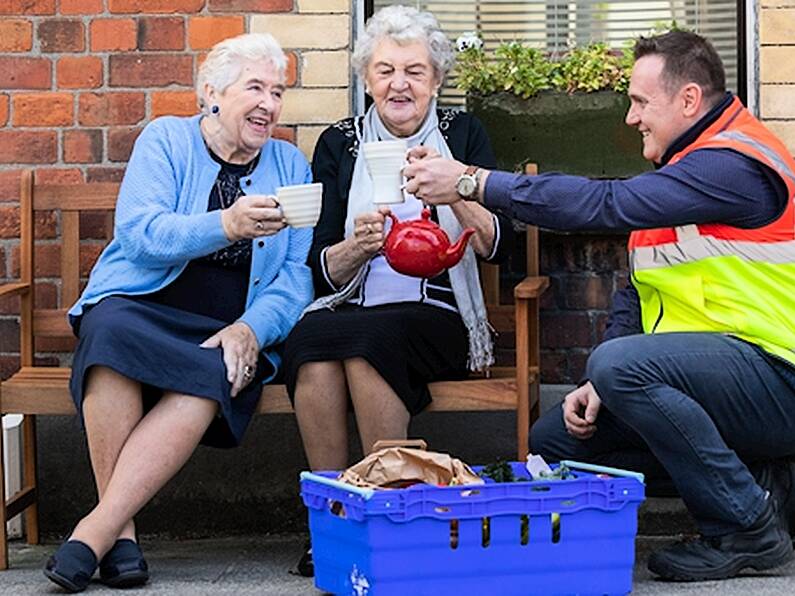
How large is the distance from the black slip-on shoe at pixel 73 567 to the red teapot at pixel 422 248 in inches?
41.1

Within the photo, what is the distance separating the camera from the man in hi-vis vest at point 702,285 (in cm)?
367

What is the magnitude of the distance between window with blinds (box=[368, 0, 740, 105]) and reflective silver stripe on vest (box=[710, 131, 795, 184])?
4.29 ft

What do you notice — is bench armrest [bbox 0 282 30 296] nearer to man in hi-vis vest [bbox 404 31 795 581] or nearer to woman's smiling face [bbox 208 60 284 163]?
woman's smiling face [bbox 208 60 284 163]

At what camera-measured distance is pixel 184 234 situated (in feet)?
13.4

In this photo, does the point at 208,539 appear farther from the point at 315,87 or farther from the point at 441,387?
the point at 315,87

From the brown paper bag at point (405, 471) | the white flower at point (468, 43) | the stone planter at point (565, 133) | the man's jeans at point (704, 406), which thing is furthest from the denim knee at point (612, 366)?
the white flower at point (468, 43)

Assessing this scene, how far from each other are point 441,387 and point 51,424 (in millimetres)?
1369

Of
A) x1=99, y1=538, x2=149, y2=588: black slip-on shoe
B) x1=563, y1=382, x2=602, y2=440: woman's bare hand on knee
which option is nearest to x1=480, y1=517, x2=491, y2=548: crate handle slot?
x1=563, y1=382, x2=602, y2=440: woman's bare hand on knee

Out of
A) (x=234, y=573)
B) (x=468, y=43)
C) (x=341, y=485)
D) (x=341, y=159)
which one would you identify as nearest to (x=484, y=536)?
(x=341, y=485)

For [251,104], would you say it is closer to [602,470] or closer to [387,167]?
[387,167]

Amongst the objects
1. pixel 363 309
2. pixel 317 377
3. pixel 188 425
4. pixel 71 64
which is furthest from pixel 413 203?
pixel 71 64

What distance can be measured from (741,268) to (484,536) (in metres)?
0.87

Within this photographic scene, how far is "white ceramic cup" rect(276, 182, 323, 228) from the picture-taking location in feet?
12.8

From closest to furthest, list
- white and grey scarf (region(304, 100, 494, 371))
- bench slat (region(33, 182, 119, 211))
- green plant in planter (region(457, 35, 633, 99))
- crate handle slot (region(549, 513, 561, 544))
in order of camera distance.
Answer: crate handle slot (region(549, 513, 561, 544)) → white and grey scarf (region(304, 100, 494, 371)) → bench slat (region(33, 182, 119, 211)) → green plant in planter (region(457, 35, 633, 99))
